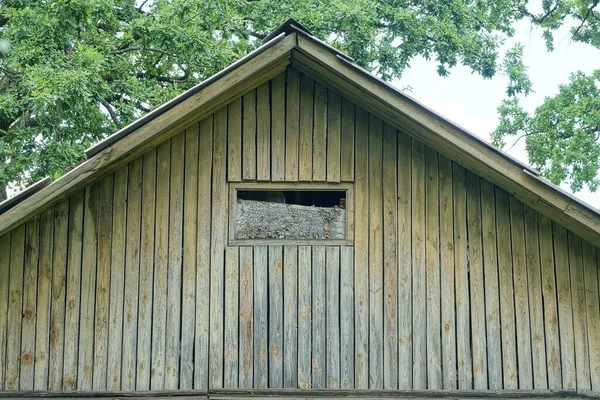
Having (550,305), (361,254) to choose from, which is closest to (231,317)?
(361,254)

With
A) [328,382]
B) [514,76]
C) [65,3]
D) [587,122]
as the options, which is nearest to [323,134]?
[328,382]

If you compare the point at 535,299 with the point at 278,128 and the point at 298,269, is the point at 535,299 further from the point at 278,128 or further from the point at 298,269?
the point at 278,128

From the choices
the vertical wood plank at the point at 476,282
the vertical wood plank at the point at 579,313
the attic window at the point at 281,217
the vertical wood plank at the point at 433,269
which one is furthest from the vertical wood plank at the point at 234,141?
the vertical wood plank at the point at 579,313

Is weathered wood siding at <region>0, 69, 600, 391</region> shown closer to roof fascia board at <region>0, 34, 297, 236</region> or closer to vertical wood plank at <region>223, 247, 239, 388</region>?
vertical wood plank at <region>223, 247, 239, 388</region>

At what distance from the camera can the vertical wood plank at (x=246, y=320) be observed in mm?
6668

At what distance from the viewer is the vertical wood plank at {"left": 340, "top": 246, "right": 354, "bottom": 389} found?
670 cm

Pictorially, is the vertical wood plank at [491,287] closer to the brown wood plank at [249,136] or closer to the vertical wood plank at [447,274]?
the vertical wood plank at [447,274]

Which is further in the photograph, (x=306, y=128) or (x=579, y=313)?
(x=306, y=128)

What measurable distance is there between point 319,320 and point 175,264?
4.72 feet

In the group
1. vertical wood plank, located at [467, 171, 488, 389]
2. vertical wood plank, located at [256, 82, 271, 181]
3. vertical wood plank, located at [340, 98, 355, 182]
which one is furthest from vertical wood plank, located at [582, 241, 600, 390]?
vertical wood plank, located at [256, 82, 271, 181]

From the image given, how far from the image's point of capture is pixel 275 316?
22.1ft

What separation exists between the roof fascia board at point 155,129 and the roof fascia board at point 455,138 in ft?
1.01

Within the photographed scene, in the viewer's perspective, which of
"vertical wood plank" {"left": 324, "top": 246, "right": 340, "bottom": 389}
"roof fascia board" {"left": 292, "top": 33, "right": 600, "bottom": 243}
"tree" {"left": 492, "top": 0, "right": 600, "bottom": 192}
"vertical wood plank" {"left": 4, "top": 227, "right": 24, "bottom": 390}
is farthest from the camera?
"tree" {"left": 492, "top": 0, "right": 600, "bottom": 192}

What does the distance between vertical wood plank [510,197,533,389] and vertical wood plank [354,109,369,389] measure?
140 centimetres
